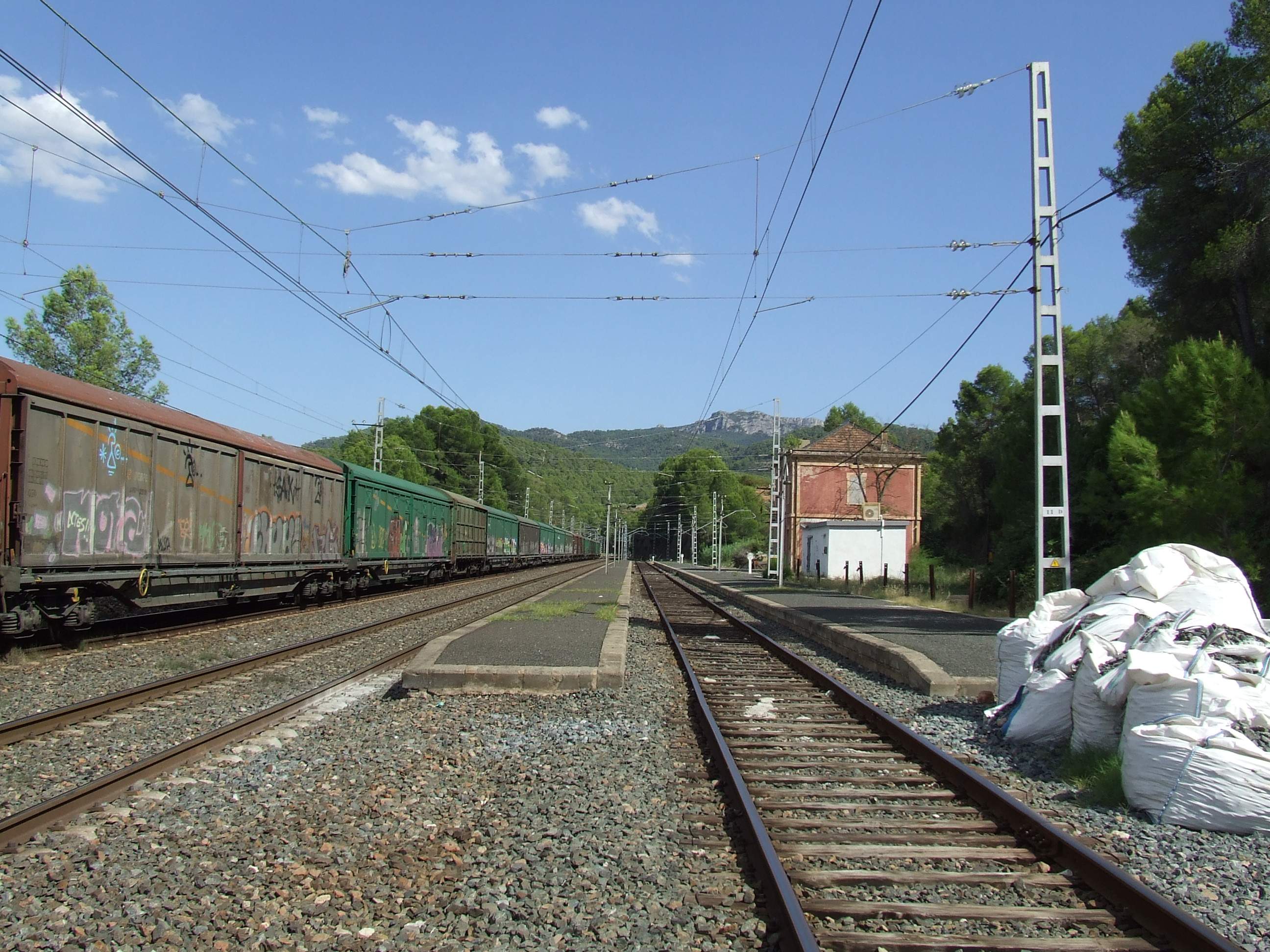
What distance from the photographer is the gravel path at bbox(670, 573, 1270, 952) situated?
12.5 feet

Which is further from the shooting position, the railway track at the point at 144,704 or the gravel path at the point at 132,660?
the gravel path at the point at 132,660

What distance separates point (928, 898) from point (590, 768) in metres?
2.69

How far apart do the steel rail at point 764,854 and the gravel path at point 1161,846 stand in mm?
1631

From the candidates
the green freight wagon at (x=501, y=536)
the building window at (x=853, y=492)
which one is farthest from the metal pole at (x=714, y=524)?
the green freight wagon at (x=501, y=536)

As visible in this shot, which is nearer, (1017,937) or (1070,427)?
(1017,937)

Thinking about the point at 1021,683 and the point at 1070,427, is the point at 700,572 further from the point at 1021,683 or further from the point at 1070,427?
the point at 1021,683

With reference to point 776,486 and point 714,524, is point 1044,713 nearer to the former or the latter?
point 776,486

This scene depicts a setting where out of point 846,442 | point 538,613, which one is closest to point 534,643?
point 538,613

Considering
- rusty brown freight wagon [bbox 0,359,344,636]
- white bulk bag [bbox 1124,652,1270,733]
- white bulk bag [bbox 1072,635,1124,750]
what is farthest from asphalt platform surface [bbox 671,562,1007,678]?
rusty brown freight wagon [bbox 0,359,344,636]

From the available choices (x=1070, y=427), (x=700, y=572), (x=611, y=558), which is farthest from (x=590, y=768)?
(x=611, y=558)

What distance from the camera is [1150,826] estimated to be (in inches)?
193

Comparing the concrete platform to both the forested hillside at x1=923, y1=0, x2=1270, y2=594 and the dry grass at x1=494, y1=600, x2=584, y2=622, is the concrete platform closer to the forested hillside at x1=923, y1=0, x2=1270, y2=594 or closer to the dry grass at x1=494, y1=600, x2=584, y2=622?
the dry grass at x1=494, y1=600, x2=584, y2=622

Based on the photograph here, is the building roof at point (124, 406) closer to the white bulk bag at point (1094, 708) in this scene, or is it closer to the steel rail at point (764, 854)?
the steel rail at point (764, 854)

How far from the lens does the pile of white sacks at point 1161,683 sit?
4867mm
